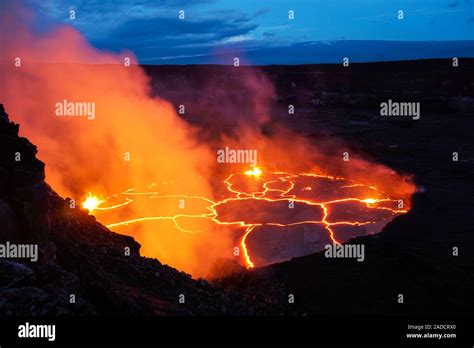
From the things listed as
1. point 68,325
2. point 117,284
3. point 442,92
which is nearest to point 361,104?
point 442,92

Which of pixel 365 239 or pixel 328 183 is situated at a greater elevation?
pixel 328 183

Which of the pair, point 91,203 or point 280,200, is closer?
point 91,203

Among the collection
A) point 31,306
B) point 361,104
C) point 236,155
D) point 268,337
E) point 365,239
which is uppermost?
point 361,104

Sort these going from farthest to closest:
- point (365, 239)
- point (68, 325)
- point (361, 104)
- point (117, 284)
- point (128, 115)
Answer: point (361, 104) < point (128, 115) < point (365, 239) < point (117, 284) < point (68, 325)

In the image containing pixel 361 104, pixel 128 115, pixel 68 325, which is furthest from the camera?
pixel 361 104

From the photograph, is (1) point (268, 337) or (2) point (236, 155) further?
(2) point (236, 155)

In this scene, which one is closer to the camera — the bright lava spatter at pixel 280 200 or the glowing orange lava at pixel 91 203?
the bright lava spatter at pixel 280 200

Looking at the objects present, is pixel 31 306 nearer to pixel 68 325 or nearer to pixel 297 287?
pixel 68 325

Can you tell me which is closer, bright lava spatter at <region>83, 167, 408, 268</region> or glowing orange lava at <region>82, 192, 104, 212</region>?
bright lava spatter at <region>83, 167, 408, 268</region>
